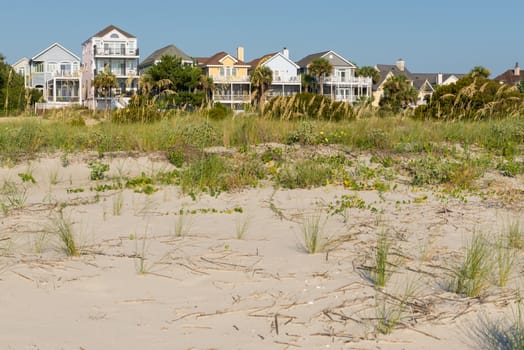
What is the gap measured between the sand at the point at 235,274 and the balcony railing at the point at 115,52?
59049 mm

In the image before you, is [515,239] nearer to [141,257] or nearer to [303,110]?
[141,257]

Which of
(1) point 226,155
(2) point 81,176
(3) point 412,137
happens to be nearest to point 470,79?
(3) point 412,137

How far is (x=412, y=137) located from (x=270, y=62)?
184 ft

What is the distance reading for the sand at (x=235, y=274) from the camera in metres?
3.74

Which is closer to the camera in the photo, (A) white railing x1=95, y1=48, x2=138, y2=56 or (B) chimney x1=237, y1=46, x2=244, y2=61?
(A) white railing x1=95, y1=48, x2=138, y2=56

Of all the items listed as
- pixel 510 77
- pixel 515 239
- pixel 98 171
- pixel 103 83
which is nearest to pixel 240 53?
pixel 103 83

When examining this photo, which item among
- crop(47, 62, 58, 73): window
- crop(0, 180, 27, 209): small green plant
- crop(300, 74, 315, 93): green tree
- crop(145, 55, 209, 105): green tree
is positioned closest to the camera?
crop(0, 180, 27, 209): small green plant

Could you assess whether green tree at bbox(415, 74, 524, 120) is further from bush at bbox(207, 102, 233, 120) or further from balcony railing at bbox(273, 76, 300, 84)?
balcony railing at bbox(273, 76, 300, 84)

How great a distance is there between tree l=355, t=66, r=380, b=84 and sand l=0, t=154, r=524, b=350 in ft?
213

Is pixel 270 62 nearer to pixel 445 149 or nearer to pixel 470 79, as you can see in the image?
pixel 470 79

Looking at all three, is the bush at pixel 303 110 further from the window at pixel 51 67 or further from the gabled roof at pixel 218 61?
the window at pixel 51 67

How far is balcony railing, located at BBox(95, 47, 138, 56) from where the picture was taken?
211 ft

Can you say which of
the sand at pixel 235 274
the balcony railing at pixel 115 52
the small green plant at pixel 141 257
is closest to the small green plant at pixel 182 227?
the sand at pixel 235 274

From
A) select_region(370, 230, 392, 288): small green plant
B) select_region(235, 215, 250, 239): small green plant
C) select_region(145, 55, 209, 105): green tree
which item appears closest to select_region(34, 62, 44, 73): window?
select_region(145, 55, 209, 105): green tree
